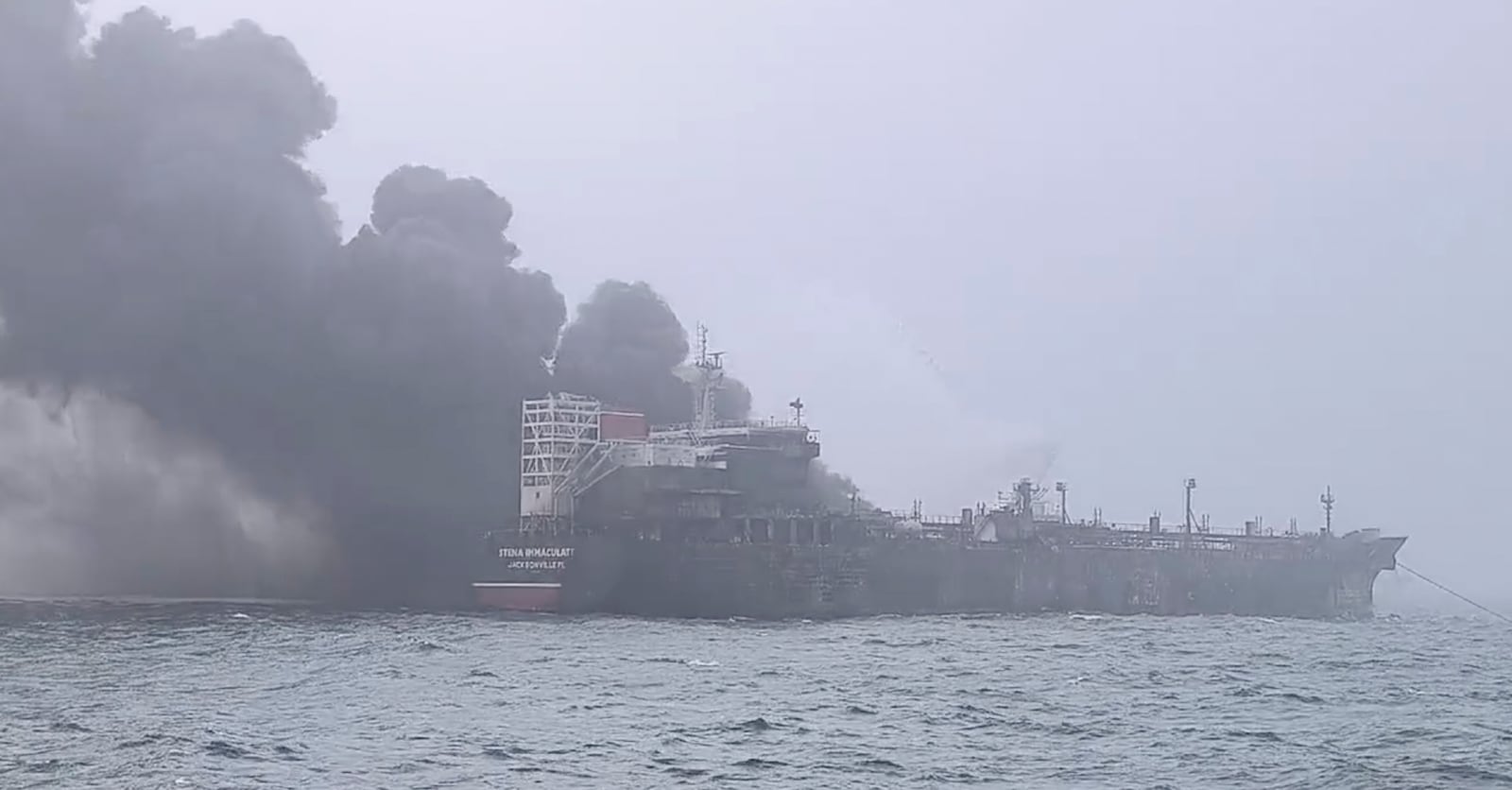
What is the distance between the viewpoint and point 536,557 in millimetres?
74688

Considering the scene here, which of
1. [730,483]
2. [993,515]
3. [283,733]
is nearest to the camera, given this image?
[283,733]

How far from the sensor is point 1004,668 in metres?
49.9

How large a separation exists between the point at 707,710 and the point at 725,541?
126ft

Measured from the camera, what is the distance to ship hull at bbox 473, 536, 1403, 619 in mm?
74062

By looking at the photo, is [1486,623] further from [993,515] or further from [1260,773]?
[1260,773]

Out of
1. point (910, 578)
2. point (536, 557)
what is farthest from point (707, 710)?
point (910, 578)

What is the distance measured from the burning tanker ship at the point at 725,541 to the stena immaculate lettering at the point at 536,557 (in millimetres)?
56

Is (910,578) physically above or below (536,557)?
below

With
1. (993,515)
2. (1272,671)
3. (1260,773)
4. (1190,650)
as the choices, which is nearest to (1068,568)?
(993,515)

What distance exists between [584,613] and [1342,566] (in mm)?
52724

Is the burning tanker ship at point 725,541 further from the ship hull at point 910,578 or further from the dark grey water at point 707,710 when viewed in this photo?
the dark grey water at point 707,710

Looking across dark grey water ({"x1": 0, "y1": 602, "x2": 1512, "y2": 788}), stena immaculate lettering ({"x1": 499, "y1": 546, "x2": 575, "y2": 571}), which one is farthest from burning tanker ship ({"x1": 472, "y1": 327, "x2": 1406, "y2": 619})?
dark grey water ({"x1": 0, "y1": 602, "x2": 1512, "y2": 788})

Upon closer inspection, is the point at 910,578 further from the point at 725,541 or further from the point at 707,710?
the point at 707,710

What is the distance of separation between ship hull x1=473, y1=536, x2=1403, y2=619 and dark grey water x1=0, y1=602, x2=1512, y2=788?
1092 cm
